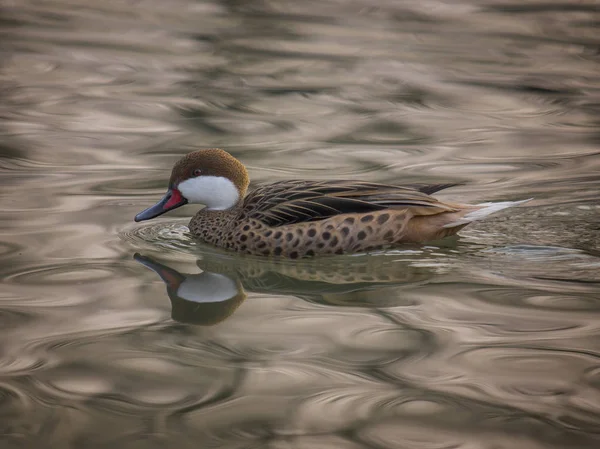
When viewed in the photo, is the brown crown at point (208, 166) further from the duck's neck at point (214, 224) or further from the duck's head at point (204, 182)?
the duck's neck at point (214, 224)

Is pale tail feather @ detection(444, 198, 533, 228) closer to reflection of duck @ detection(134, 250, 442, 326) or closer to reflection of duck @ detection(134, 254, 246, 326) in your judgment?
reflection of duck @ detection(134, 250, 442, 326)

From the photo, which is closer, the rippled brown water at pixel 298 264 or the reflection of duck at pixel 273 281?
the rippled brown water at pixel 298 264

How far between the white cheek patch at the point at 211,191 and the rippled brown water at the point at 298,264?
1.13ft

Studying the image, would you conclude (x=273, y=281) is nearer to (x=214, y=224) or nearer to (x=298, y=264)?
(x=298, y=264)

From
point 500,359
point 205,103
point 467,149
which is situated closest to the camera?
point 500,359

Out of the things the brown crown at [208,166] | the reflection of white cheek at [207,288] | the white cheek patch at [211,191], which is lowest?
the reflection of white cheek at [207,288]

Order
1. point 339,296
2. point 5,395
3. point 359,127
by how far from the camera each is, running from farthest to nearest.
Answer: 1. point 359,127
2. point 339,296
3. point 5,395

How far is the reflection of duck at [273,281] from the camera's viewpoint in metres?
5.95

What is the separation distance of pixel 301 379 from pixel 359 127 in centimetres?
606

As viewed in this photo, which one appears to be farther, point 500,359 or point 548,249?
point 548,249

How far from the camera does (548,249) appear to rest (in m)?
6.81

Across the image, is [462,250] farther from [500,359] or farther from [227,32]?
[227,32]

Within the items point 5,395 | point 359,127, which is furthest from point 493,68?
point 5,395

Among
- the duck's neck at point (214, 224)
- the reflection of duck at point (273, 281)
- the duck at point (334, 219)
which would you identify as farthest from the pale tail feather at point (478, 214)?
the duck's neck at point (214, 224)
